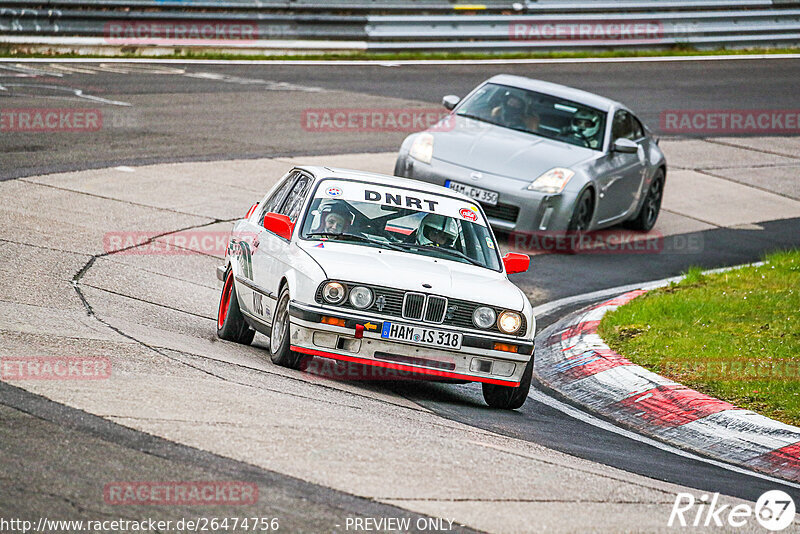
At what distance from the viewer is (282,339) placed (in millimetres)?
8023

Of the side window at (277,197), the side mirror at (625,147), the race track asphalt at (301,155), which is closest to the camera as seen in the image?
the race track asphalt at (301,155)

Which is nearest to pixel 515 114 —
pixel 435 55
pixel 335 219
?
pixel 335 219

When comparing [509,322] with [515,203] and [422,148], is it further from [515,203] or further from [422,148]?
[422,148]

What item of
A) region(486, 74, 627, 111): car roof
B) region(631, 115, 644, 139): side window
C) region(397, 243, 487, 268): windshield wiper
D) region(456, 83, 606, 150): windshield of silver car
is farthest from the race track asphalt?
region(486, 74, 627, 111): car roof

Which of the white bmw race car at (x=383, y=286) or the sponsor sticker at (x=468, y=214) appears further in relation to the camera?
the sponsor sticker at (x=468, y=214)

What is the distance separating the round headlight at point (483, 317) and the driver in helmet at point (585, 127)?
7361 mm

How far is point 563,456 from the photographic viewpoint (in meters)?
6.80

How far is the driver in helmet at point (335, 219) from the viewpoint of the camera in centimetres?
861

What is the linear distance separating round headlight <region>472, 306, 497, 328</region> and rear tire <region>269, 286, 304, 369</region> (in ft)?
3.73

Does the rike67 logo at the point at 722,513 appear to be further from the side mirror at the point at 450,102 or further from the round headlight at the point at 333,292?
the side mirror at the point at 450,102

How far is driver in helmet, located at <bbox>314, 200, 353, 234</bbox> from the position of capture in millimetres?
8609

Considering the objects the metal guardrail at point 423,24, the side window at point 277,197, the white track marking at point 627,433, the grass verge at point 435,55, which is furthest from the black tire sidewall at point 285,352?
the metal guardrail at point 423,24

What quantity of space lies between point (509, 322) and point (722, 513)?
239 centimetres

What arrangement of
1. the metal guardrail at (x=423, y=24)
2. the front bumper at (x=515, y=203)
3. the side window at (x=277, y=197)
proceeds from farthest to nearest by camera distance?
the metal guardrail at (x=423, y=24) < the front bumper at (x=515, y=203) < the side window at (x=277, y=197)
